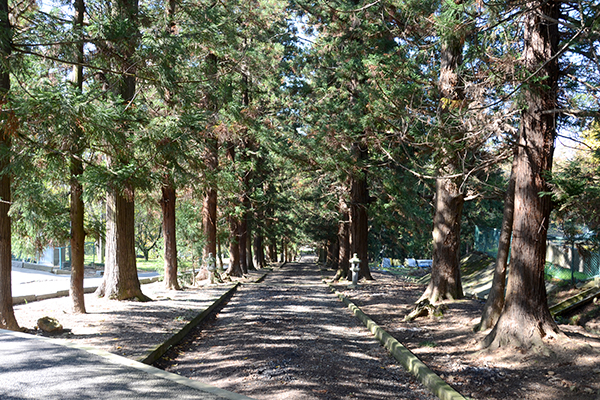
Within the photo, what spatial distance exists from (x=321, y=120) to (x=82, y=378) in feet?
53.4

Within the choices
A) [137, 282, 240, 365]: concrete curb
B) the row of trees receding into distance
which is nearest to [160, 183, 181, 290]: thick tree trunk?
the row of trees receding into distance

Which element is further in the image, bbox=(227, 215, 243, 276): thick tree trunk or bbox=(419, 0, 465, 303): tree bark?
bbox=(227, 215, 243, 276): thick tree trunk

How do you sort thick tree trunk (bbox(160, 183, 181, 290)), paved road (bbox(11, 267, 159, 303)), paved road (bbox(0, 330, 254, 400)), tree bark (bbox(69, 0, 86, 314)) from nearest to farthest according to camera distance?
paved road (bbox(0, 330, 254, 400)), tree bark (bbox(69, 0, 86, 314)), paved road (bbox(11, 267, 159, 303)), thick tree trunk (bbox(160, 183, 181, 290))

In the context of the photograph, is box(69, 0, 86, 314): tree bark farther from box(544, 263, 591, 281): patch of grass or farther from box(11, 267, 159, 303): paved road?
box(544, 263, 591, 281): patch of grass

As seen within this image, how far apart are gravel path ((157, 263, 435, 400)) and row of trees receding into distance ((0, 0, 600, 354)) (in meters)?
2.18

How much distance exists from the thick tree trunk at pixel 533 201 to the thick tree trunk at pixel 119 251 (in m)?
9.58

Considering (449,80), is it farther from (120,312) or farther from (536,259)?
(120,312)

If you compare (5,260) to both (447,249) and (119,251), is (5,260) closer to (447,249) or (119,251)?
(119,251)

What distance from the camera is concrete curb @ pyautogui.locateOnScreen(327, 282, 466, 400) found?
5.57 metres

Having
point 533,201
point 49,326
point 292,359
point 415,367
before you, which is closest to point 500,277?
point 533,201

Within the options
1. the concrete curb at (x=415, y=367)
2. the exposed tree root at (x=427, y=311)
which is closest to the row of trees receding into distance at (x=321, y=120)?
the exposed tree root at (x=427, y=311)

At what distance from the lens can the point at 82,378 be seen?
17.7 feet

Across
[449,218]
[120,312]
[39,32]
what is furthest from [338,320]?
[39,32]

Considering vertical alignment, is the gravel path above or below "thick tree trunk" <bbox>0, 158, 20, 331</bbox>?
below
